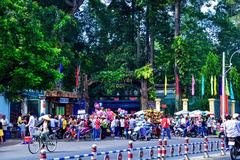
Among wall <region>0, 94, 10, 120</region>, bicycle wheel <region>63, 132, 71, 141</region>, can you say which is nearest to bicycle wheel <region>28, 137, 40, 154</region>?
bicycle wheel <region>63, 132, 71, 141</region>

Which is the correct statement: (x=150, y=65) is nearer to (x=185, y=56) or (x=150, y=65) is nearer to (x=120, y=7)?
(x=185, y=56)

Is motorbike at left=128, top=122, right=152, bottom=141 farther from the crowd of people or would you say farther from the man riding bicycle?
the man riding bicycle

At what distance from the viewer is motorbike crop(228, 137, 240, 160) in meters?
18.7

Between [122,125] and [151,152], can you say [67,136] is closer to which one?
[122,125]

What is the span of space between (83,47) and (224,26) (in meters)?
18.0

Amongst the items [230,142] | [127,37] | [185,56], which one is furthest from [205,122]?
[230,142]

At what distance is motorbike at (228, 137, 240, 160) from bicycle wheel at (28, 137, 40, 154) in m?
8.50

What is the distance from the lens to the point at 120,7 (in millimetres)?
54406

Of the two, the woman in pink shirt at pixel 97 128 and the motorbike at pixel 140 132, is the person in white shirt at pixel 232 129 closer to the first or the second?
the motorbike at pixel 140 132

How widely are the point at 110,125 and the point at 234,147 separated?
1899 centimetres

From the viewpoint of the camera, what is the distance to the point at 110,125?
37.4 meters

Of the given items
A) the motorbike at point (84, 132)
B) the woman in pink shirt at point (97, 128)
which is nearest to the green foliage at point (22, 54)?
the motorbike at point (84, 132)

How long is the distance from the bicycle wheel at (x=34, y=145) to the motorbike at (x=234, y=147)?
27.9ft

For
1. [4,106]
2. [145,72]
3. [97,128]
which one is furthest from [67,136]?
[145,72]
